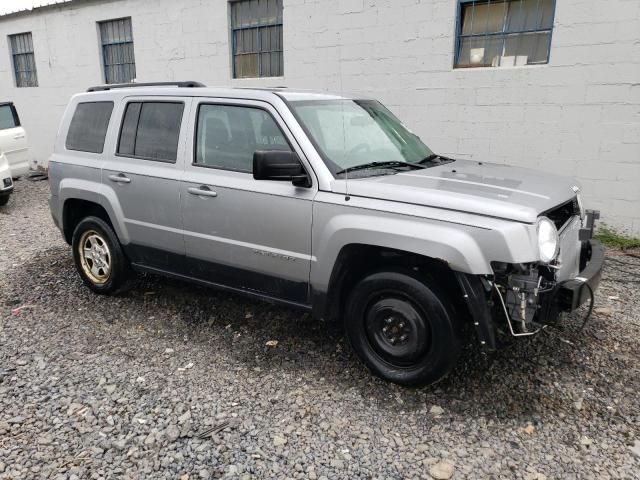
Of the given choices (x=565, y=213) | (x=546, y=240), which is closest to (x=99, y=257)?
(x=546, y=240)

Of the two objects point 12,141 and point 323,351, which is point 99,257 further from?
point 12,141

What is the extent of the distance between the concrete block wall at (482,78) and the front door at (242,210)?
168 inches

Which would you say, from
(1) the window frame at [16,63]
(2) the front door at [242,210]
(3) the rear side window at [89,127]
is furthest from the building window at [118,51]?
(2) the front door at [242,210]

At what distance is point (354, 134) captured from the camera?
390cm

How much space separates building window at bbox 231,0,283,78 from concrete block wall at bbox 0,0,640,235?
0.19 m

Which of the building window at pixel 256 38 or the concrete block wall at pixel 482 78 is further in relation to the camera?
the building window at pixel 256 38

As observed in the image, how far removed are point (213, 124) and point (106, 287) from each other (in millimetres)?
2014

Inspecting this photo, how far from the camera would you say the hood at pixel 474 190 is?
2959 millimetres

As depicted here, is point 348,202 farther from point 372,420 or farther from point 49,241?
point 49,241

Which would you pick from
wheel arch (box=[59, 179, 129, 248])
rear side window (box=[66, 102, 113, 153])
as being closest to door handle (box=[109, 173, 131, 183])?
wheel arch (box=[59, 179, 129, 248])

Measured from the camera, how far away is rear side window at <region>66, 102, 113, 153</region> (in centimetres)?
475

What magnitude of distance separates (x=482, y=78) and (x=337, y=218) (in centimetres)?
462

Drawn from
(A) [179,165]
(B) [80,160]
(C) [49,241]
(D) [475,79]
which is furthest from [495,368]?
(C) [49,241]

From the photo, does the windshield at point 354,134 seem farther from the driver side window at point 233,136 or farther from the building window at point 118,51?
the building window at point 118,51
